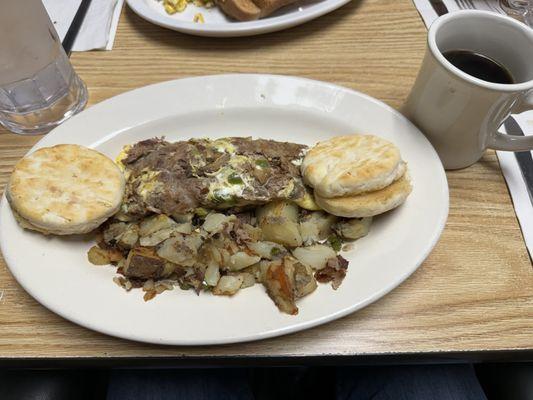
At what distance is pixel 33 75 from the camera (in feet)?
4.14

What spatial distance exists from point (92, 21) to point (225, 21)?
0.53 m

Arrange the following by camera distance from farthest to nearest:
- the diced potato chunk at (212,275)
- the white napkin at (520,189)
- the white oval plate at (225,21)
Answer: the white oval plate at (225,21)
the white napkin at (520,189)
the diced potato chunk at (212,275)

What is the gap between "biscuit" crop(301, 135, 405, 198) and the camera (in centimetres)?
100

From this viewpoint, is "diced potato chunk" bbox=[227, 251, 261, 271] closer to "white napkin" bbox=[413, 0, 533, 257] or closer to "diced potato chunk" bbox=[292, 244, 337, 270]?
"diced potato chunk" bbox=[292, 244, 337, 270]

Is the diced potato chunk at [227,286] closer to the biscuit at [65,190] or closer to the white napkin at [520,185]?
the biscuit at [65,190]

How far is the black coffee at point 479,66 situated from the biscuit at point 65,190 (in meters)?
0.97

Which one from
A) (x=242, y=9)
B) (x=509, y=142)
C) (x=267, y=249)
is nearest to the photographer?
(x=267, y=249)

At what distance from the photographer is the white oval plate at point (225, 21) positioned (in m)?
1.52

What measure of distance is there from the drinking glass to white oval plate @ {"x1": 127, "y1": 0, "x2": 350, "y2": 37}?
757 millimetres

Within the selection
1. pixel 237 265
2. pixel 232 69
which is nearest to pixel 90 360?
pixel 237 265

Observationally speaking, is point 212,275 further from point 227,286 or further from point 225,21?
point 225,21

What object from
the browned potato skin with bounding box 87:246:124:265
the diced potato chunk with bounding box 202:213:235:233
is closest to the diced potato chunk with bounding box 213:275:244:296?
the diced potato chunk with bounding box 202:213:235:233

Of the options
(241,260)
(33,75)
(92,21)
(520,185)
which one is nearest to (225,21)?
(92,21)

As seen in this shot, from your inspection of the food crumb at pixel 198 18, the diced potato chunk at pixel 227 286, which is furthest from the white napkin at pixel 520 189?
the food crumb at pixel 198 18
